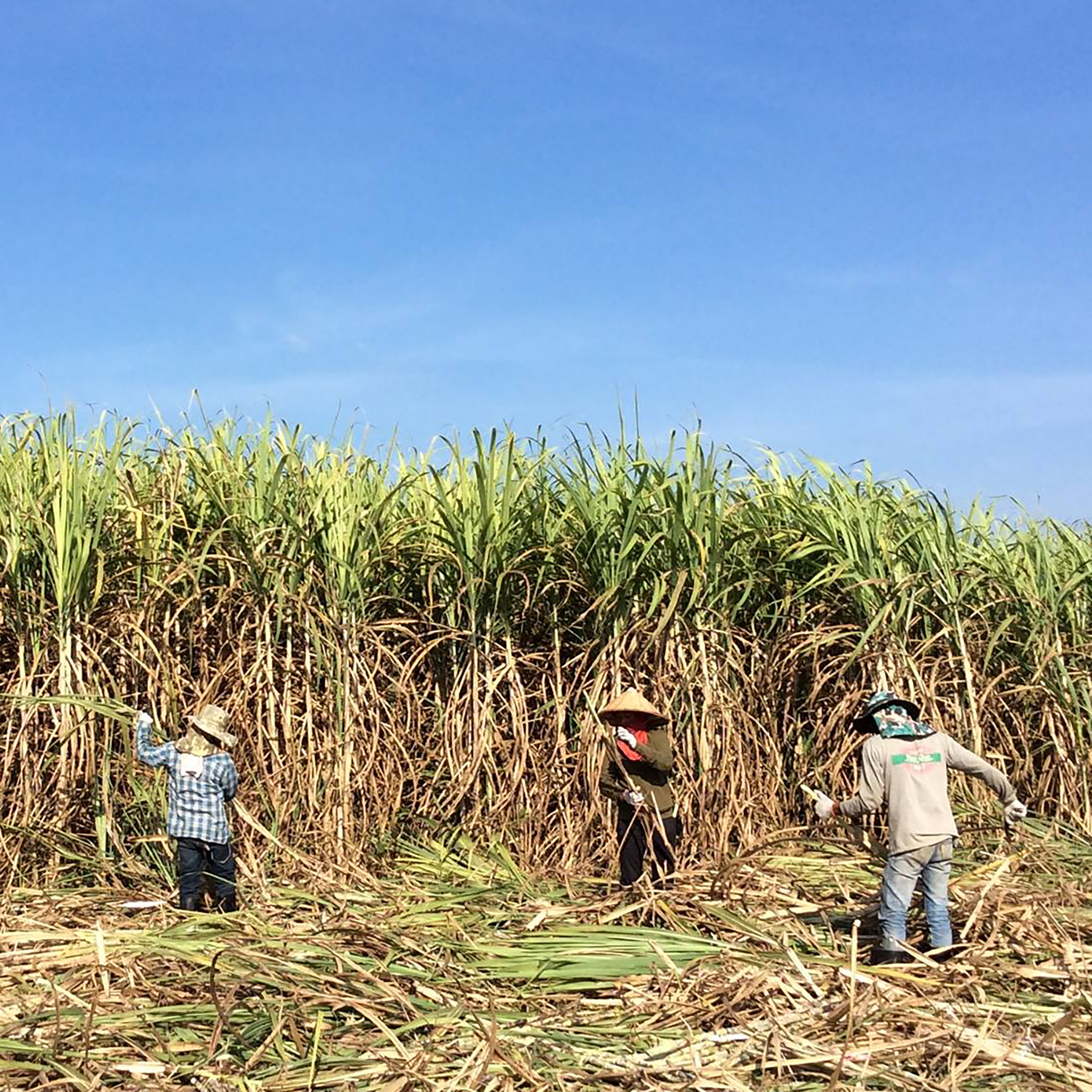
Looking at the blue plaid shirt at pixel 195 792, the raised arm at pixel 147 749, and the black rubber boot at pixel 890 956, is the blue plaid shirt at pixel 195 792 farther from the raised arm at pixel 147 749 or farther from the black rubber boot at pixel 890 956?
the black rubber boot at pixel 890 956

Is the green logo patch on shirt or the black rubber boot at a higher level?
the green logo patch on shirt

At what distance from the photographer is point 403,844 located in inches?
243

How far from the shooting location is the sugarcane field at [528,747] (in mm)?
4438

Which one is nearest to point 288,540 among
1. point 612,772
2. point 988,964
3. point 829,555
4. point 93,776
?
point 93,776

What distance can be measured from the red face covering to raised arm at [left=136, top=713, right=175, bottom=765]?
212 cm

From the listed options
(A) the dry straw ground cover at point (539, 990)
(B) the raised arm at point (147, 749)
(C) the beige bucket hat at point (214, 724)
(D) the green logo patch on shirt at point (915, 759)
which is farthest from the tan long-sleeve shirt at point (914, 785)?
(B) the raised arm at point (147, 749)

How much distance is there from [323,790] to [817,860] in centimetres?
260

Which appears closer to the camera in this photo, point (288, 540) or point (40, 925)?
point (40, 925)

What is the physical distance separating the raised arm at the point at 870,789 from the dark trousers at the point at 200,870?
2777 mm

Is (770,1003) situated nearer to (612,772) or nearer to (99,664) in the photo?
(612,772)

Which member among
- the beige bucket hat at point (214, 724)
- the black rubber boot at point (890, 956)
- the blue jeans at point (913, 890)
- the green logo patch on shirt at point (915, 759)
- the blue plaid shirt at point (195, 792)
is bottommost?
the black rubber boot at point (890, 956)

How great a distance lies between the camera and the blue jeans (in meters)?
4.83

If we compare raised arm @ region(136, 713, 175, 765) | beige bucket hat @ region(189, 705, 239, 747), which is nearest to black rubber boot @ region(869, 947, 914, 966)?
beige bucket hat @ region(189, 705, 239, 747)

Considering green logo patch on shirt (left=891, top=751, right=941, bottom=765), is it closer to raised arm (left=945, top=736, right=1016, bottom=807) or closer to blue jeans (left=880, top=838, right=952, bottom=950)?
raised arm (left=945, top=736, right=1016, bottom=807)
